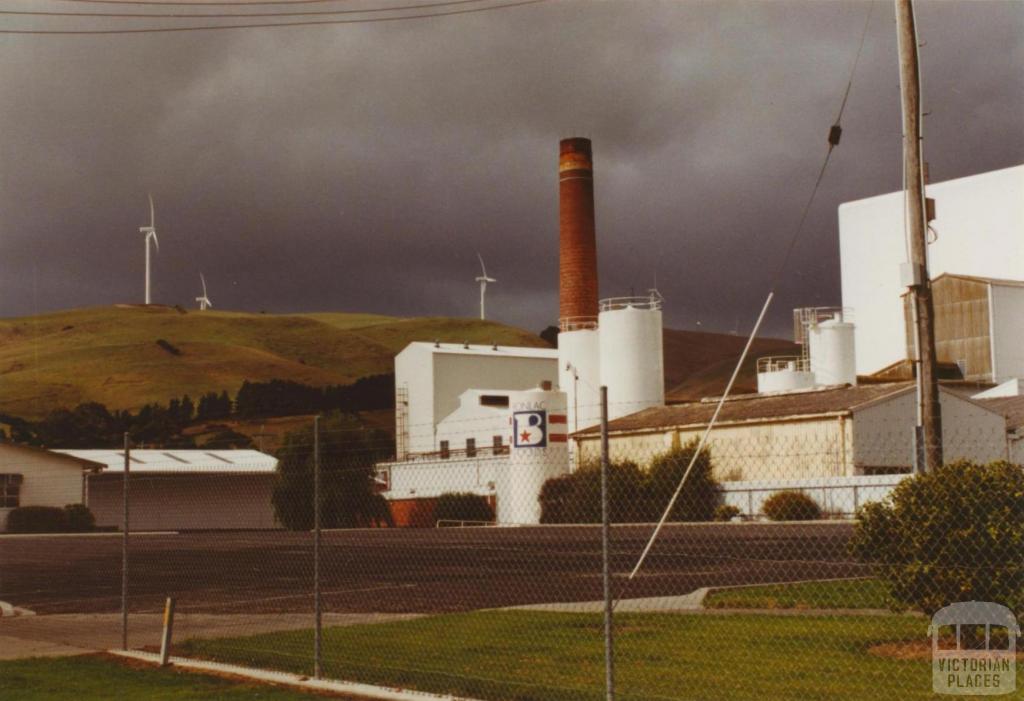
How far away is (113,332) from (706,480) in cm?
12556

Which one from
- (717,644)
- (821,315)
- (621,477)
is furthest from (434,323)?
(717,644)

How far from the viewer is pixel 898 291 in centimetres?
6744

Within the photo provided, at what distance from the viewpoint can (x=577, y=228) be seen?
209ft

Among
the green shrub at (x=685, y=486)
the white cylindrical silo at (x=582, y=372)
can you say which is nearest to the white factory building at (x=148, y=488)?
the white cylindrical silo at (x=582, y=372)

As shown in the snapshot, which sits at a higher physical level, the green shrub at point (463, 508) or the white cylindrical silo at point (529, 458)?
the white cylindrical silo at point (529, 458)

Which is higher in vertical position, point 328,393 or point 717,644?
point 328,393

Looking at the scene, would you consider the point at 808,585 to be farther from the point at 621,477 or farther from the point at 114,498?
the point at 114,498

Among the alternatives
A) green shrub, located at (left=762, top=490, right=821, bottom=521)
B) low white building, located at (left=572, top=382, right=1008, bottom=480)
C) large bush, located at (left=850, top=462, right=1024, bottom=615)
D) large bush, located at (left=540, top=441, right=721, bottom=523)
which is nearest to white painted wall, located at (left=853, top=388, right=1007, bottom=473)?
Result: low white building, located at (left=572, top=382, right=1008, bottom=480)

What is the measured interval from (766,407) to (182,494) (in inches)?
1300

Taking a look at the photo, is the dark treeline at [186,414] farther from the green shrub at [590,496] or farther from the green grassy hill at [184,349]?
the green shrub at [590,496]

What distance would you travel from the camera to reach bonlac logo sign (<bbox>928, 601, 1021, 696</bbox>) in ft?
31.4

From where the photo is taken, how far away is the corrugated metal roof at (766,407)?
47.8 metres

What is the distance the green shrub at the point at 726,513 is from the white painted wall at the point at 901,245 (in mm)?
22384

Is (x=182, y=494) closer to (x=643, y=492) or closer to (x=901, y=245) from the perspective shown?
(x=643, y=492)
